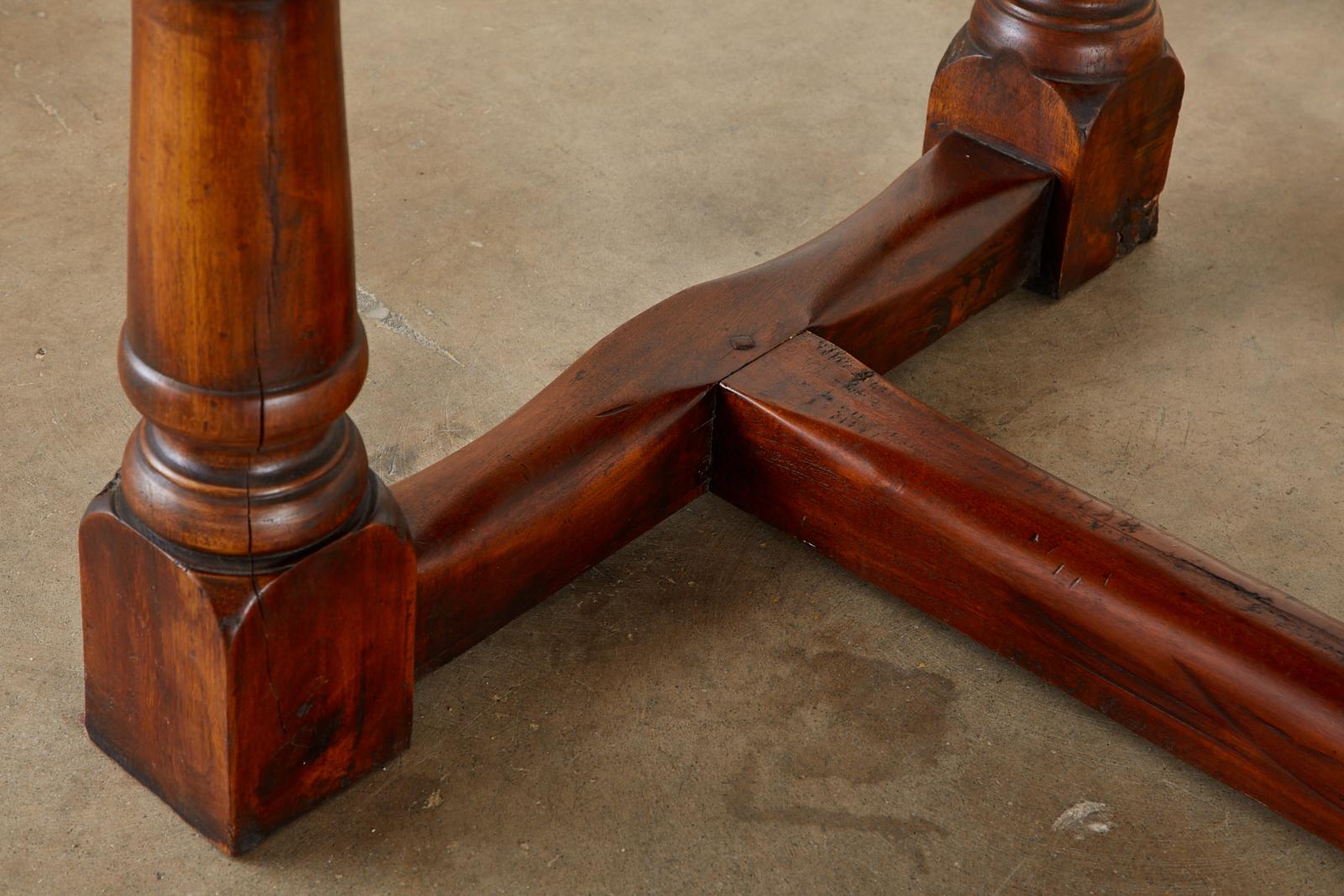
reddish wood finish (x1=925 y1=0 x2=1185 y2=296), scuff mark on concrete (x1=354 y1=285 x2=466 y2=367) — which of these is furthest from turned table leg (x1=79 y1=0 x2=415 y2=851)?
reddish wood finish (x1=925 y1=0 x2=1185 y2=296)

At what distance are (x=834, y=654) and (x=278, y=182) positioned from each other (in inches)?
21.7

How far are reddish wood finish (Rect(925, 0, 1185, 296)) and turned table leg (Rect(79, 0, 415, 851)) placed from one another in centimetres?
77

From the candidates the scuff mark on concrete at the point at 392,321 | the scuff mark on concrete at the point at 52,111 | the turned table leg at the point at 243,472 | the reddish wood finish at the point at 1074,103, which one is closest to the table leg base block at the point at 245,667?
the turned table leg at the point at 243,472

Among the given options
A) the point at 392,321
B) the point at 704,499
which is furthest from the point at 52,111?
the point at 704,499

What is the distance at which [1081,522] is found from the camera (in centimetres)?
109

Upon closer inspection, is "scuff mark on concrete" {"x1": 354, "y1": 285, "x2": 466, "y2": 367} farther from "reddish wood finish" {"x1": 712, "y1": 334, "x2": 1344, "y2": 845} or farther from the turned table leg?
the turned table leg

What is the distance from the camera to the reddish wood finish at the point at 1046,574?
1.01 meters

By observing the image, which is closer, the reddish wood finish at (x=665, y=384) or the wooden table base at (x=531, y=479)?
the wooden table base at (x=531, y=479)

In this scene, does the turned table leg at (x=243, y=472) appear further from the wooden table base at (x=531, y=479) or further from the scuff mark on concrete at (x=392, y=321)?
the scuff mark on concrete at (x=392, y=321)

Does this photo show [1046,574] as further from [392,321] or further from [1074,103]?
[392,321]

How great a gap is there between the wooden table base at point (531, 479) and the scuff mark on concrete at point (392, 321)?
26 centimetres

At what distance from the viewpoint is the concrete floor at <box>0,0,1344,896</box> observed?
1.01 metres

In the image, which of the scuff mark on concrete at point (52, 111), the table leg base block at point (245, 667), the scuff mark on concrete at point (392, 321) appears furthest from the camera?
the scuff mark on concrete at point (52, 111)

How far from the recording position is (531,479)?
1.09 meters
